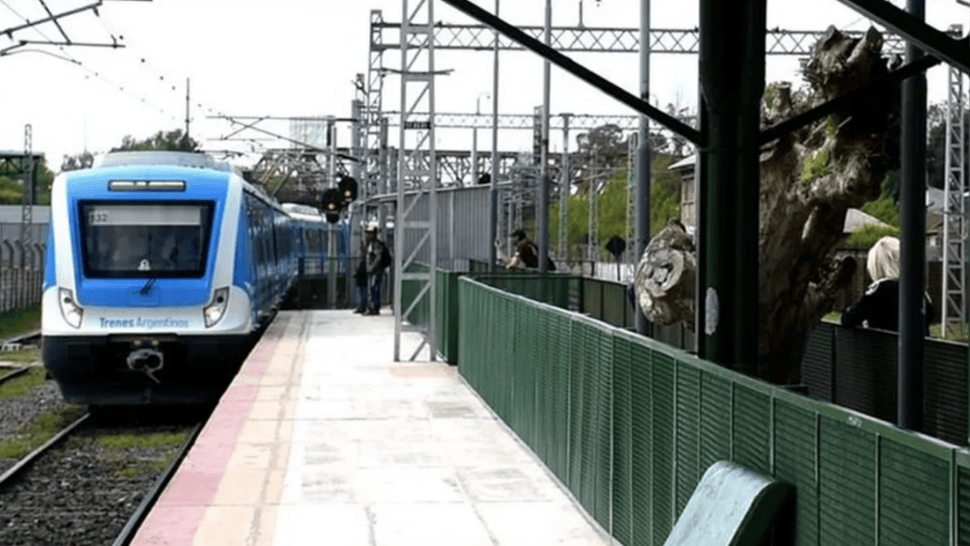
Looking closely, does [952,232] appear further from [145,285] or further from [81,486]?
[81,486]

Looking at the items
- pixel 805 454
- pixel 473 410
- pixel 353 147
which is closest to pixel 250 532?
pixel 805 454

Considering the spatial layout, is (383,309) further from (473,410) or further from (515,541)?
(515,541)

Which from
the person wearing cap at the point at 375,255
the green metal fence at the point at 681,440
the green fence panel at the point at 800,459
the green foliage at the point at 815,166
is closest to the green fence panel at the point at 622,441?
A: the green metal fence at the point at 681,440

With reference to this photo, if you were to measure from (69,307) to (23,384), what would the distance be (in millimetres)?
5902

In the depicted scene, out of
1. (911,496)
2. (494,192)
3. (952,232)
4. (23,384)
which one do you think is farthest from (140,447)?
(952,232)

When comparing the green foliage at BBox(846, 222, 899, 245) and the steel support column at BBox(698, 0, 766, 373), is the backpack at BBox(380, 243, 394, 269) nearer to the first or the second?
the green foliage at BBox(846, 222, 899, 245)

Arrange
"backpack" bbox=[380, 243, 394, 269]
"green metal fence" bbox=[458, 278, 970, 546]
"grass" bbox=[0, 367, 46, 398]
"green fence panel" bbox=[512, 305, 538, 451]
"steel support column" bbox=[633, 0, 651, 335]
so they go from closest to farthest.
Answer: "green metal fence" bbox=[458, 278, 970, 546] < "green fence panel" bbox=[512, 305, 538, 451] < "steel support column" bbox=[633, 0, 651, 335] < "grass" bbox=[0, 367, 46, 398] < "backpack" bbox=[380, 243, 394, 269]

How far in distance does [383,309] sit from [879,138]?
28.5 m

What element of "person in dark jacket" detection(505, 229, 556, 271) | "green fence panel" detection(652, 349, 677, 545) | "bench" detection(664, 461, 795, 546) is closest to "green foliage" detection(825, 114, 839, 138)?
"green fence panel" detection(652, 349, 677, 545)

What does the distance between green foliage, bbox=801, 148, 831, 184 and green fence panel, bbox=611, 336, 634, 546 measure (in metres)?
2.02

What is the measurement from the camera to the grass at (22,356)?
2844 centimetres

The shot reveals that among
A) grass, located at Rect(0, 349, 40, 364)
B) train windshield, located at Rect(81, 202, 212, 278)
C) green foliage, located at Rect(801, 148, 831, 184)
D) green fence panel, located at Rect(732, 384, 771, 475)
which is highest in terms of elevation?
green foliage, located at Rect(801, 148, 831, 184)

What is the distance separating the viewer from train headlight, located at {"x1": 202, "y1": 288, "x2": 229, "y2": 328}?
19.0m

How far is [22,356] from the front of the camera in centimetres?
2923
